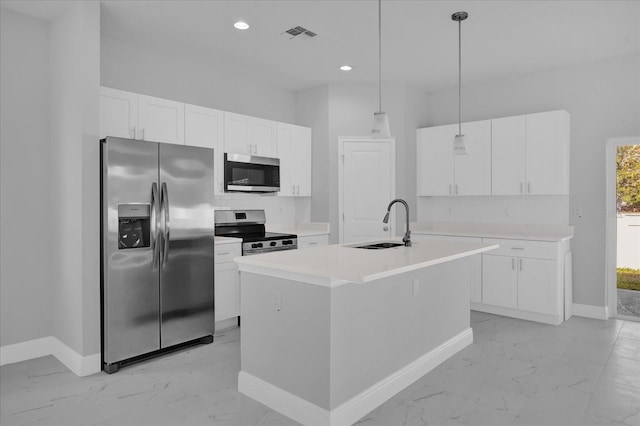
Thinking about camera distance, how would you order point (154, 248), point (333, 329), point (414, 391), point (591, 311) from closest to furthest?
point (333, 329)
point (414, 391)
point (154, 248)
point (591, 311)

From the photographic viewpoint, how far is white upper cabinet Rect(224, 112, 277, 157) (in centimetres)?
456

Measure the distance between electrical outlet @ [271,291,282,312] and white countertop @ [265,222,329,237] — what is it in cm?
264

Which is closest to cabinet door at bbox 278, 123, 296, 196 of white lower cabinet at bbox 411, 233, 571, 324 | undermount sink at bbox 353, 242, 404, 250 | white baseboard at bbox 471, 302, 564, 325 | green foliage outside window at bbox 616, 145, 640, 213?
white lower cabinet at bbox 411, 233, 571, 324

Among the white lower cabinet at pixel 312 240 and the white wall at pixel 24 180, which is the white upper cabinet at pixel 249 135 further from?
the white wall at pixel 24 180

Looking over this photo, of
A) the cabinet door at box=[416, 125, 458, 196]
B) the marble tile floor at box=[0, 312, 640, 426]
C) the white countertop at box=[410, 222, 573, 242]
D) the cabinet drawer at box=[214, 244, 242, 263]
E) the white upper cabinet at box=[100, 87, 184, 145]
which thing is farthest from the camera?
the cabinet door at box=[416, 125, 458, 196]

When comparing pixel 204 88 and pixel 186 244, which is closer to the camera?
pixel 186 244

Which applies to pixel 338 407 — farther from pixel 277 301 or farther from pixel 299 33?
pixel 299 33

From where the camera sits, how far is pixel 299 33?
3898 millimetres

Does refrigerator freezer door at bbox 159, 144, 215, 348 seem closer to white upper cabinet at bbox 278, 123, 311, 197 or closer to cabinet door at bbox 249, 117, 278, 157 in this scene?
cabinet door at bbox 249, 117, 278, 157

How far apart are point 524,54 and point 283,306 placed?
3797 mm

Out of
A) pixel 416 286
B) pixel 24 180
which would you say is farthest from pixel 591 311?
pixel 24 180

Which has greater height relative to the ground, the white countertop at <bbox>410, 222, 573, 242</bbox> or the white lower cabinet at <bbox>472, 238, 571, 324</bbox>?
the white countertop at <bbox>410, 222, 573, 242</bbox>

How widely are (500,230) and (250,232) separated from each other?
10.3 feet

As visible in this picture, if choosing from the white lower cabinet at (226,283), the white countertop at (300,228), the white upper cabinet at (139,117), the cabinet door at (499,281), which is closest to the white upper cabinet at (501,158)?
the cabinet door at (499,281)
